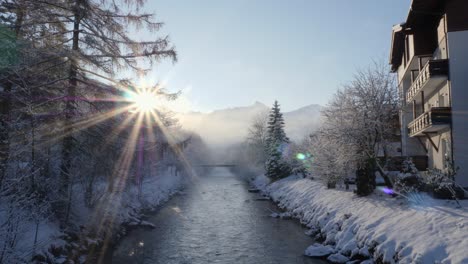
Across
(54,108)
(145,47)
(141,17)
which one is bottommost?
(54,108)

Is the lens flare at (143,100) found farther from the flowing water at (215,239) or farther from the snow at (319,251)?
the snow at (319,251)

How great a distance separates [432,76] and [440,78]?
31.4 inches

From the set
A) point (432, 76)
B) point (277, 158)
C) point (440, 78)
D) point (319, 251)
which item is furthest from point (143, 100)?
point (277, 158)

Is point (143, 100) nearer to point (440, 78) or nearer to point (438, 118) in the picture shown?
point (438, 118)

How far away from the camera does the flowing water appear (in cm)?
1561

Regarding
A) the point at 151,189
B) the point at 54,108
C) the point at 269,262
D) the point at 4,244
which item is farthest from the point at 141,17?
the point at 151,189

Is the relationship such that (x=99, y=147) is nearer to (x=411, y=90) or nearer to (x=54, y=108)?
(x=54, y=108)

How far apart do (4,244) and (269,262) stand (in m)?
9.66

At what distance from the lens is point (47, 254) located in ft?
40.5

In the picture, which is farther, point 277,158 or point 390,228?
point 277,158

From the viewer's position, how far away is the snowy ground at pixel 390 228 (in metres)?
10.9

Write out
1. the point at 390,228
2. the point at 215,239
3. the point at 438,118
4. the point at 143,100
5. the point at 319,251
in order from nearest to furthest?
the point at 390,228, the point at 319,251, the point at 143,100, the point at 215,239, the point at 438,118

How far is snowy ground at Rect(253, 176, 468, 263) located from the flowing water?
128 cm

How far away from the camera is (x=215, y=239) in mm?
19156
